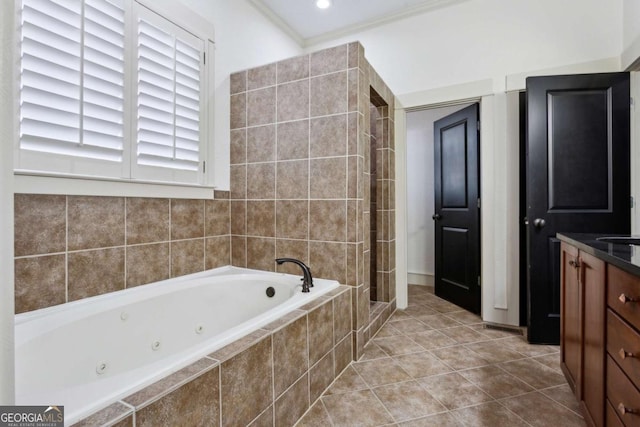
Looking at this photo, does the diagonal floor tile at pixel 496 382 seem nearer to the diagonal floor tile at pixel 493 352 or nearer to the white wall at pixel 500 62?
the diagonal floor tile at pixel 493 352

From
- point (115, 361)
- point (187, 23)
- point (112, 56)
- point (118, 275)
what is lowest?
point (115, 361)

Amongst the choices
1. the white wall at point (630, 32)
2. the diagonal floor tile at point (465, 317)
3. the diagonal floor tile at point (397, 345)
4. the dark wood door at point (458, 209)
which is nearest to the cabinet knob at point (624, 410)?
the diagonal floor tile at point (397, 345)

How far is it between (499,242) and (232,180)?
2.34 m

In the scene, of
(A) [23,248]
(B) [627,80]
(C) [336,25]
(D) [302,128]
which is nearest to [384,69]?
(C) [336,25]

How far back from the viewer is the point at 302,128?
216cm

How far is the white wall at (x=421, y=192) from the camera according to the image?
13.1 ft

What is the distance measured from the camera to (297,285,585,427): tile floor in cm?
146

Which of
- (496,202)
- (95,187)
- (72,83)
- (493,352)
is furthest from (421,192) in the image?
(72,83)

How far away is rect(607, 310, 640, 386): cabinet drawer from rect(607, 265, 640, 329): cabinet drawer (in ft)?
0.10

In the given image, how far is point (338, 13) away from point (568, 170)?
246 cm

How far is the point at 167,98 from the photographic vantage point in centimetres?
195

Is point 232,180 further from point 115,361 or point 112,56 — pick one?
point 115,361

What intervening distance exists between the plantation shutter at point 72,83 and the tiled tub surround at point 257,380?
48.3 inches

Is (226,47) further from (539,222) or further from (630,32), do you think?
(630,32)
